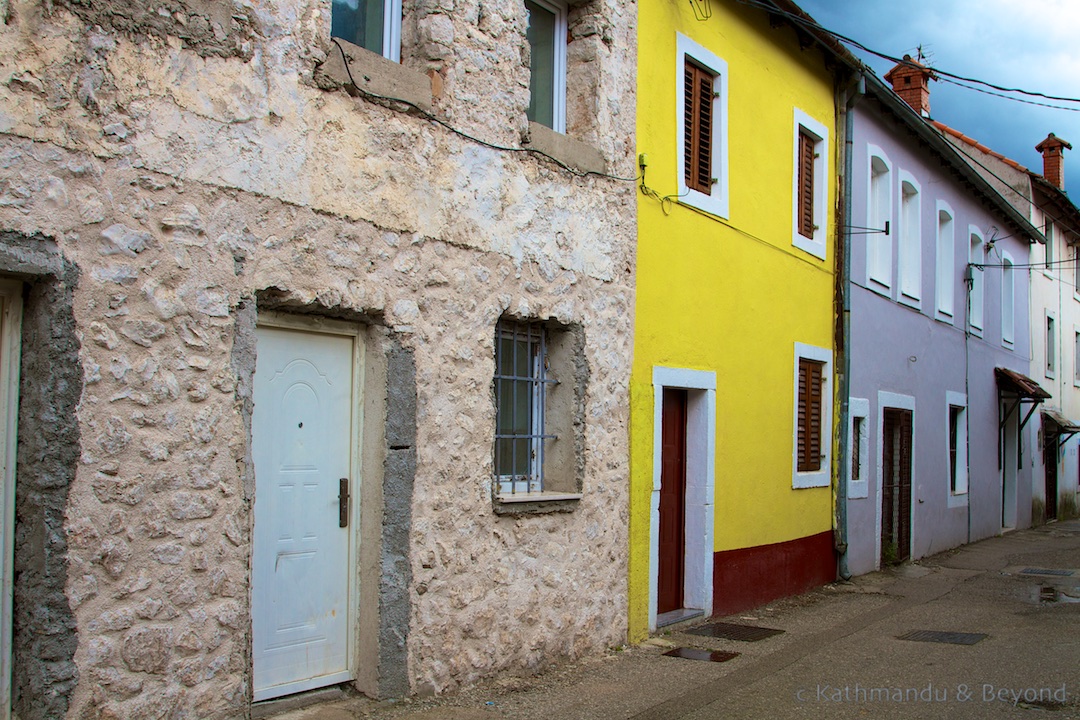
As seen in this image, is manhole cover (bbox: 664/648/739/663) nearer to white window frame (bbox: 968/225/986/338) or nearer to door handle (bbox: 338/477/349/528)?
door handle (bbox: 338/477/349/528)

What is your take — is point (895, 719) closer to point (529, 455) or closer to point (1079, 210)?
point (529, 455)

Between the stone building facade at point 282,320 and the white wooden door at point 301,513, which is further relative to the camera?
the white wooden door at point 301,513

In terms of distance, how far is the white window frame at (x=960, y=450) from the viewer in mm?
16500

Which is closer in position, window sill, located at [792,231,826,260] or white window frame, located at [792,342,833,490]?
white window frame, located at [792,342,833,490]

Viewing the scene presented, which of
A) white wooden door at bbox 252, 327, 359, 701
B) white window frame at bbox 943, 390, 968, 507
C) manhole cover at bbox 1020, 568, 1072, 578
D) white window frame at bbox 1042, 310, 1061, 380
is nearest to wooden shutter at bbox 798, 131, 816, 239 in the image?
manhole cover at bbox 1020, 568, 1072, 578

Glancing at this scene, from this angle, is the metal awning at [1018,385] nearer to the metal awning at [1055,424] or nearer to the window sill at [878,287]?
the metal awning at [1055,424]

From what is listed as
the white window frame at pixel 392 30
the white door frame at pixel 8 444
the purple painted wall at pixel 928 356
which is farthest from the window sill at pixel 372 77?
the purple painted wall at pixel 928 356

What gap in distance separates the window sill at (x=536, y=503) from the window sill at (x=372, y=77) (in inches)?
101

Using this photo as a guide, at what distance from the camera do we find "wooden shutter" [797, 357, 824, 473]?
11.4 metres

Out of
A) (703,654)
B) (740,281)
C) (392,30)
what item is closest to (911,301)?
(740,281)

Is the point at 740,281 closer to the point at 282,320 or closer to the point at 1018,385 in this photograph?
the point at 282,320

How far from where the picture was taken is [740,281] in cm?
1007

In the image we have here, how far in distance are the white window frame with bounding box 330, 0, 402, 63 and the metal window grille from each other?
1936mm

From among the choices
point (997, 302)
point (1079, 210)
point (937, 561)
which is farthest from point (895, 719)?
point (1079, 210)
